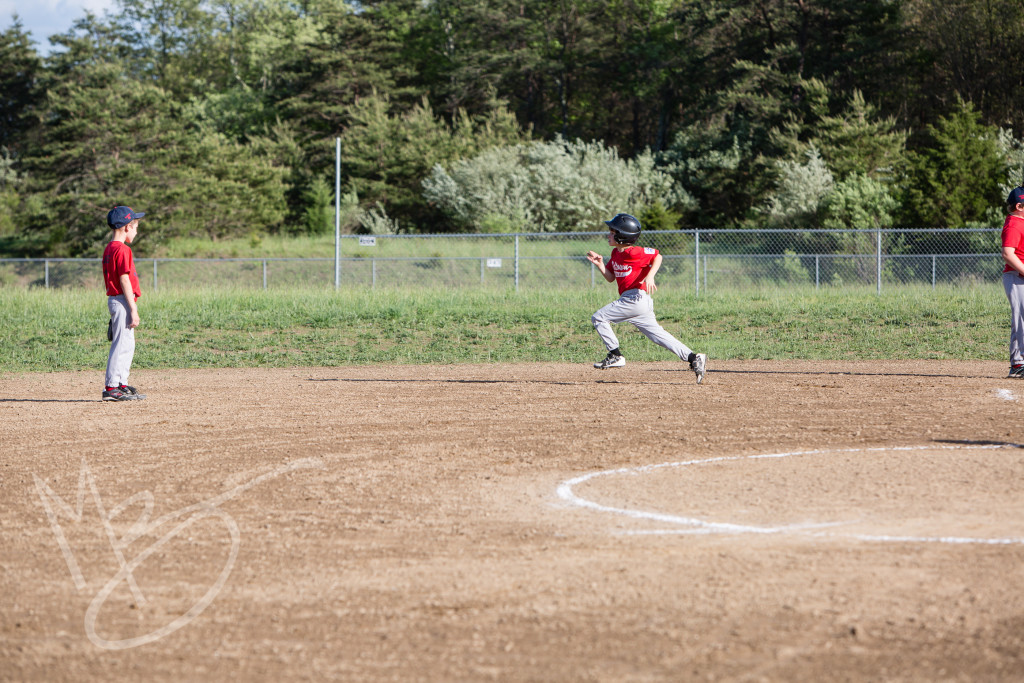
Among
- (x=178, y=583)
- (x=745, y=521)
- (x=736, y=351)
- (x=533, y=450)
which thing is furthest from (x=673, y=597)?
(x=736, y=351)

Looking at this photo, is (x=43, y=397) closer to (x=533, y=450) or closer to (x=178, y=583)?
(x=533, y=450)

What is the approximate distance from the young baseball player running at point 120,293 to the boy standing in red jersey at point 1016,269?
8995 millimetres

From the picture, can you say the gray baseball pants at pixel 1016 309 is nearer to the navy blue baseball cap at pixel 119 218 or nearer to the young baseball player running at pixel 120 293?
the young baseball player running at pixel 120 293

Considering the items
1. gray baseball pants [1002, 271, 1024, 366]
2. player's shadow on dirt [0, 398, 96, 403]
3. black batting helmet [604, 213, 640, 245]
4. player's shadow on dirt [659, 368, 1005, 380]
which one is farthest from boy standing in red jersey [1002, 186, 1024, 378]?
player's shadow on dirt [0, 398, 96, 403]

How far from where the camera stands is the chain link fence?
24.4 meters

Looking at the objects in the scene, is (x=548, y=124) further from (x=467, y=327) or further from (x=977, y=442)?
(x=977, y=442)

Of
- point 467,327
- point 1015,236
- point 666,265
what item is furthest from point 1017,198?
point 666,265

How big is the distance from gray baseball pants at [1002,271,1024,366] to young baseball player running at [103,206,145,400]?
29.8ft

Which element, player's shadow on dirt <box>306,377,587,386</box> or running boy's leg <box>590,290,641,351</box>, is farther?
player's shadow on dirt <box>306,377,587,386</box>

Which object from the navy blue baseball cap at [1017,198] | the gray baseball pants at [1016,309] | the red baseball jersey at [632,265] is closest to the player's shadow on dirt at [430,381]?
the red baseball jersey at [632,265]

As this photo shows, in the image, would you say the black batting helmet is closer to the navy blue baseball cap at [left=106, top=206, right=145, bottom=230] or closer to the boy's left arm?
the boy's left arm

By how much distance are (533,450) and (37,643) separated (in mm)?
4244

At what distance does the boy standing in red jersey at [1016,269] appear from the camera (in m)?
10.5

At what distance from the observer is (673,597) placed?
4.11 metres
